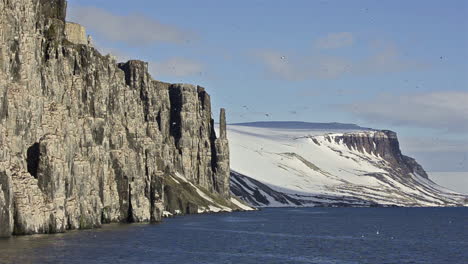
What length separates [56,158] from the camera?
153 metres

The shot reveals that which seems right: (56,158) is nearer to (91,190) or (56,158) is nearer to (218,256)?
(91,190)

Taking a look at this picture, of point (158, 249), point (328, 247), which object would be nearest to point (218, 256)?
point (158, 249)

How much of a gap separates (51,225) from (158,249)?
81.4 feet

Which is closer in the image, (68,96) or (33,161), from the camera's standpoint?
(33,161)

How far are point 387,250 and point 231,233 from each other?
47724mm

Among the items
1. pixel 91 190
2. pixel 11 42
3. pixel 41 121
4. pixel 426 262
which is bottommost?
pixel 426 262

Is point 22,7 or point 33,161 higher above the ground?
point 22,7

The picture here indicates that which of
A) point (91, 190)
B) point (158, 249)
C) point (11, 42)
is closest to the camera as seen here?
point (158, 249)

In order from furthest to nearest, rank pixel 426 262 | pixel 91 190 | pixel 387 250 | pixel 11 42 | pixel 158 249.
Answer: pixel 91 190
pixel 11 42
pixel 387 250
pixel 158 249
pixel 426 262

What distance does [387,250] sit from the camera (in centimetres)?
14400

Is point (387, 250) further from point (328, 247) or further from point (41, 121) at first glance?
point (41, 121)

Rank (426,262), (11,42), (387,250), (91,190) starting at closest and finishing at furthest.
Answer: (426,262) → (387,250) → (11,42) → (91,190)

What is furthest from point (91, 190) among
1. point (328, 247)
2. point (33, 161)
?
point (328, 247)

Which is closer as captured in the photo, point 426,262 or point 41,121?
point 426,262
